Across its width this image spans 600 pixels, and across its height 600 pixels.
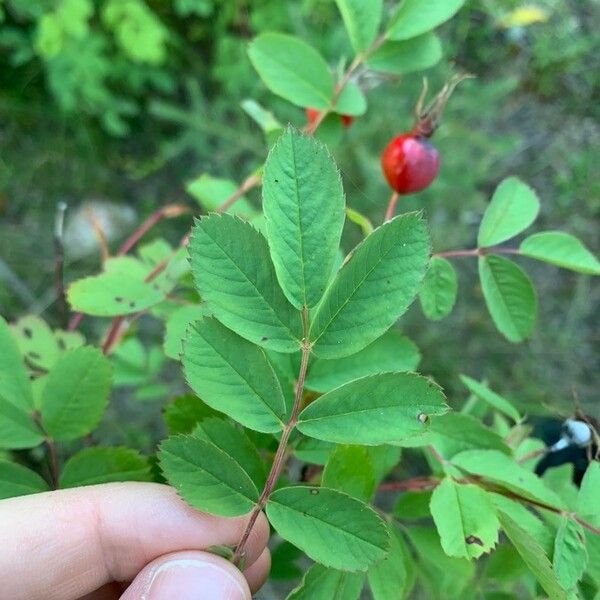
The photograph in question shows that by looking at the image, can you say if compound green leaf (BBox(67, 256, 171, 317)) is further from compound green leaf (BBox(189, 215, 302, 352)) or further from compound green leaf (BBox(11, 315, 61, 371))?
compound green leaf (BBox(189, 215, 302, 352))

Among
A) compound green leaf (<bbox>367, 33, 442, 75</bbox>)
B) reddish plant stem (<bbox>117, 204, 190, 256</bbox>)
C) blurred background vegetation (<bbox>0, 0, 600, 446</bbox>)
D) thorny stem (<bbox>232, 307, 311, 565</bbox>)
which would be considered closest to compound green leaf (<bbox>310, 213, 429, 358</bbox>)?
thorny stem (<bbox>232, 307, 311, 565</bbox>)

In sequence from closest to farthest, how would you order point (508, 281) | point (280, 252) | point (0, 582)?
point (280, 252), point (0, 582), point (508, 281)

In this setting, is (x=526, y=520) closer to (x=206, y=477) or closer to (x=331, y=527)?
(x=331, y=527)

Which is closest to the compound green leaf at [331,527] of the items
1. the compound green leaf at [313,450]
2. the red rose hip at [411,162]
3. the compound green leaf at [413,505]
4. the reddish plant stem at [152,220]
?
the compound green leaf at [313,450]

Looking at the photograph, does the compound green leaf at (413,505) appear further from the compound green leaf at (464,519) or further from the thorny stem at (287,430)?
the thorny stem at (287,430)

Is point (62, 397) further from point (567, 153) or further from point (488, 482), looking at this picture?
point (567, 153)

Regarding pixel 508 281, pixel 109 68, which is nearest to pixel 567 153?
pixel 109 68
